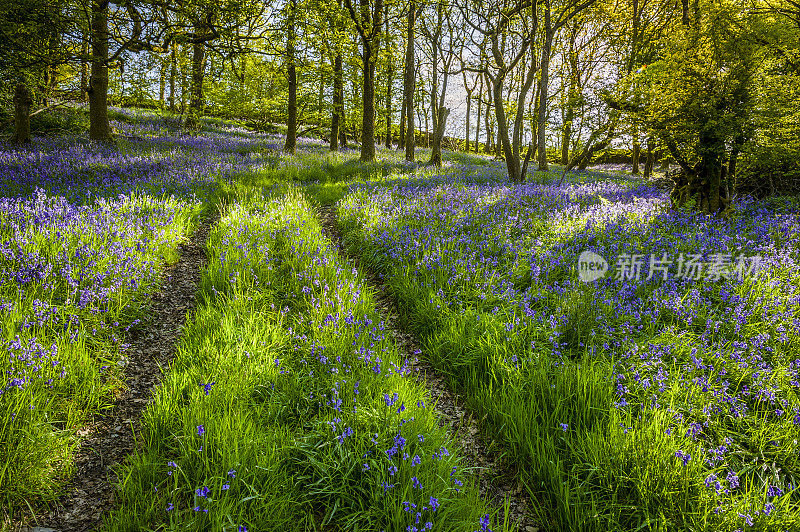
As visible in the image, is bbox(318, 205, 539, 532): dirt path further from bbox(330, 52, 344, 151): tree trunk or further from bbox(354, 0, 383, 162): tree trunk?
bbox(330, 52, 344, 151): tree trunk

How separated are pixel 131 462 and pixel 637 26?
71.1 ft

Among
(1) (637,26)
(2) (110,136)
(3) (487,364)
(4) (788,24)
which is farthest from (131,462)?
(1) (637,26)

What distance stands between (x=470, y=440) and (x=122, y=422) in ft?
8.97

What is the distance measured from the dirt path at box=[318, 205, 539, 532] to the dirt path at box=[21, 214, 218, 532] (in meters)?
2.32

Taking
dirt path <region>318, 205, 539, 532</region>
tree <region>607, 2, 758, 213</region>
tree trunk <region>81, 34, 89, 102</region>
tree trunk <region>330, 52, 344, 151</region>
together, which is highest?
tree trunk <region>330, 52, 344, 151</region>

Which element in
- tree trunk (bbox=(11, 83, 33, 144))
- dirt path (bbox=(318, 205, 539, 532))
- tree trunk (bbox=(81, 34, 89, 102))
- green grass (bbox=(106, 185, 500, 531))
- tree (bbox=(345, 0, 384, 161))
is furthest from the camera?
tree (bbox=(345, 0, 384, 161))

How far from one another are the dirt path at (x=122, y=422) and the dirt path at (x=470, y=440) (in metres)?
2.32

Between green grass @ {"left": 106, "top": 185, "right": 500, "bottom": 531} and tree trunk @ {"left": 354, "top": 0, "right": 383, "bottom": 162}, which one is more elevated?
tree trunk @ {"left": 354, "top": 0, "right": 383, "bottom": 162}

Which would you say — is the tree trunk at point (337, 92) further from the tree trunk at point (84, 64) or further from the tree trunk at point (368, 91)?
the tree trunk at point (84, 64)

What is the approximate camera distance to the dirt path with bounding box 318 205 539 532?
2.49 meters

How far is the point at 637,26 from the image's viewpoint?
16.0 meters

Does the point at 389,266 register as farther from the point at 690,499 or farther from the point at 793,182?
the point at 793,182

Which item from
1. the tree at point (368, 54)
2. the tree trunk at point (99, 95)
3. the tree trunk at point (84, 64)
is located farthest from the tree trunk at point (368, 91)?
the tree trunk at point (84, 64)

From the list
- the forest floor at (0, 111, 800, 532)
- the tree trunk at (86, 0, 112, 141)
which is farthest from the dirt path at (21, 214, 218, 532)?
the tree trunk at (86, 0, 112, 141)
